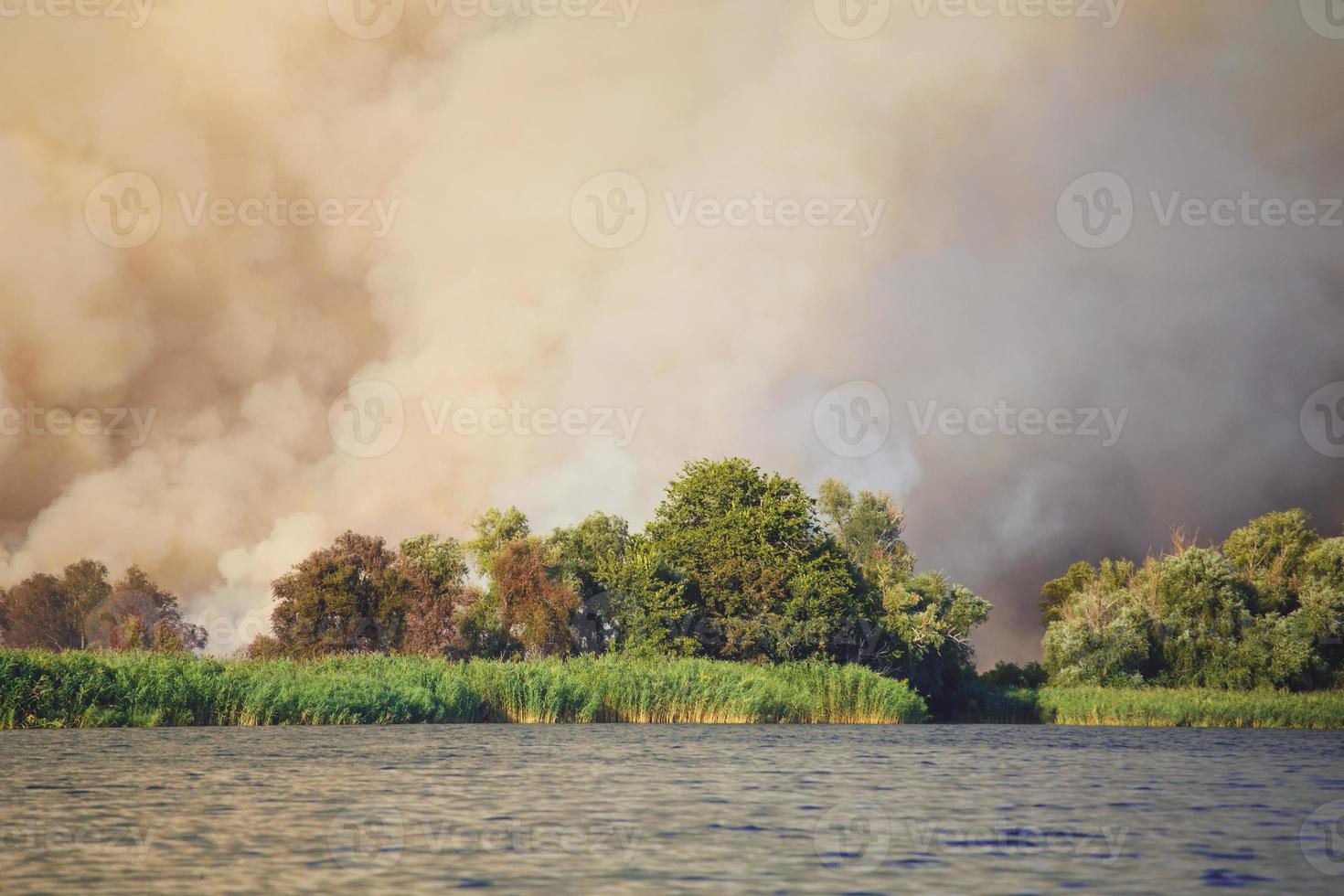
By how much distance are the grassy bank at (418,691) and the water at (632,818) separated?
427cm

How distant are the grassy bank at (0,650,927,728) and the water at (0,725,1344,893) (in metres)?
4.27

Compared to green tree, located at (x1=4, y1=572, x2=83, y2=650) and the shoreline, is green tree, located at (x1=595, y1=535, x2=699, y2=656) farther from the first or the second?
green tree, located at (x1=4, y1=572, x2=83, y2=650)

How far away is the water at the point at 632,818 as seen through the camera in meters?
15.3

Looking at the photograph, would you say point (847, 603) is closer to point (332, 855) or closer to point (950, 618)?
point (950, 618)

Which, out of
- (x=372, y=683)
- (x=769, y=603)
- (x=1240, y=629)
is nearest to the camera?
(x=372, y=683)

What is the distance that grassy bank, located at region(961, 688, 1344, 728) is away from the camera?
2781 inches

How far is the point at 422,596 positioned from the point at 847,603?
27.8 m

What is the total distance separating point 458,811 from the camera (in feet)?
70.0

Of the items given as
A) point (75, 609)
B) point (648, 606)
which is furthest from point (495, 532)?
point (75, 609)

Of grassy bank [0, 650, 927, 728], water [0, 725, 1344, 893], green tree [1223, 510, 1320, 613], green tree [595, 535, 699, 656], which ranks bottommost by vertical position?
water [0, 725, 1344, 893]

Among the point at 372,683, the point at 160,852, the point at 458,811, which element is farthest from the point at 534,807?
the point at 372,683

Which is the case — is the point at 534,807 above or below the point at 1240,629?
below

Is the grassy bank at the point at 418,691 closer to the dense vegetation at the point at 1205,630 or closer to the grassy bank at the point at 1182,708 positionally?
the grassy bank at the point at 1182,708

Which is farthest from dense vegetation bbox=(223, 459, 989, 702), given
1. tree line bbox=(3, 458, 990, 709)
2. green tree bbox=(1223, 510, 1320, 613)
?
green tree bbox=(1223, 510, 1320, 613)
